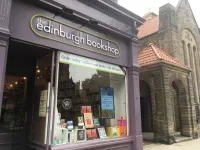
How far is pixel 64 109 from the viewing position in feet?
16.3

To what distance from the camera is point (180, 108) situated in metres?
11.4

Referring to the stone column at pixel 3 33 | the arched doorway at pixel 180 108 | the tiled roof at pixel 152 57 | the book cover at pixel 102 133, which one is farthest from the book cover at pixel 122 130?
the arched doorway at pixel 180 108

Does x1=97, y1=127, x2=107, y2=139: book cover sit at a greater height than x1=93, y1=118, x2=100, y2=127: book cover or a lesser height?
lesser

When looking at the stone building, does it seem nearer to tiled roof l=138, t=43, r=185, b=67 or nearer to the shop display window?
tiled roof l=138, t=43, r=185, b=67

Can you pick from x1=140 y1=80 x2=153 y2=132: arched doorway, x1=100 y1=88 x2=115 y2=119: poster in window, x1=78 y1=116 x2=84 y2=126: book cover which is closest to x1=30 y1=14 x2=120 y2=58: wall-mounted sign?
x1=100 y1=88 x2=115 y2=119: poster in window

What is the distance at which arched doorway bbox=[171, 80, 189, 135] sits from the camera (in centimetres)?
1116

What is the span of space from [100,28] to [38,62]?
2106 mm

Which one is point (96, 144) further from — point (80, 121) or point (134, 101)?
point (134, 101)

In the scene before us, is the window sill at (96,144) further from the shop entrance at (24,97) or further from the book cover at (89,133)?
the shop entrance at (24,97)

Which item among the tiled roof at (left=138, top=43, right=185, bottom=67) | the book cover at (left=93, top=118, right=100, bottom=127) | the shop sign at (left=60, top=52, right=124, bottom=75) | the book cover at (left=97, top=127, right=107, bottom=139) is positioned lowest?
the book cover at (left=97, top=127, right=107, bottom=139)

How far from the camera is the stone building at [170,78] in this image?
9.64 meters

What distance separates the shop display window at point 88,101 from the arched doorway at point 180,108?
6.47m

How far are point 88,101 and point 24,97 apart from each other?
185 centimetres

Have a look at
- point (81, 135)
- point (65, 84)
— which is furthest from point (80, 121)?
point (65, 84)
